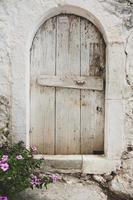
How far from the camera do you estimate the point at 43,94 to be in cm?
398

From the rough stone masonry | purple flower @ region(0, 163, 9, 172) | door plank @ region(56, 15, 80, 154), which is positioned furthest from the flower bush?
door plank @ region(56, 15, 80, 154)

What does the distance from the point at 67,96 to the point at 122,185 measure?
1101 mm

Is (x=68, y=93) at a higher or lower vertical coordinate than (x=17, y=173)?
higher

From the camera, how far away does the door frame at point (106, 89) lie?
3.76 m

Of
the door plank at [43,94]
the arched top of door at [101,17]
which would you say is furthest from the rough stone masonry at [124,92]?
the door plank at [43,94]

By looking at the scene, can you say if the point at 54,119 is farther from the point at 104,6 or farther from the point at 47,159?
the point at 104,6

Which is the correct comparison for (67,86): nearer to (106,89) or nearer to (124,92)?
(106,89)

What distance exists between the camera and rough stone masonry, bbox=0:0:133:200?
3.75 metres

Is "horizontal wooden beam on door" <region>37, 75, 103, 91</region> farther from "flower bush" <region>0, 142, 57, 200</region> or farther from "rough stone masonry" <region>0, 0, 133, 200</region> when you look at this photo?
"flower bush" <region>0, 142, 57, 200</region>

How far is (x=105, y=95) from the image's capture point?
3.94 metres

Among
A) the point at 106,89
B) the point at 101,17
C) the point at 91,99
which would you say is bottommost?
the point at 91,99

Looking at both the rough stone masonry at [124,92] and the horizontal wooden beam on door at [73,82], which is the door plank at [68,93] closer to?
the horizontal wooden beam on door at [73,82]

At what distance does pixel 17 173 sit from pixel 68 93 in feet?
3.76

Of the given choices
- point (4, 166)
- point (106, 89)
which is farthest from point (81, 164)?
point (4, 166)
